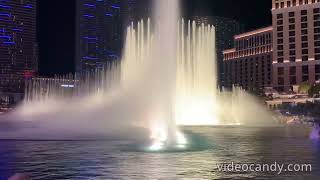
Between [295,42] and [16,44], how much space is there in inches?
3556

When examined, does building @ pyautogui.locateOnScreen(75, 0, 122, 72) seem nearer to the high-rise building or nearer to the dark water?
the high-rise building

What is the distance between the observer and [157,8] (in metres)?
23.7

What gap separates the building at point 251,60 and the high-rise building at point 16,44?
199 ft

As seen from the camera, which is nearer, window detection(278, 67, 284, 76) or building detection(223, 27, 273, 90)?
window detection(278, 67, 284, 76)

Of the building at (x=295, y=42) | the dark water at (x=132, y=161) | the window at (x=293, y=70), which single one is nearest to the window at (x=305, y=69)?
the building at (x=295, y=42)

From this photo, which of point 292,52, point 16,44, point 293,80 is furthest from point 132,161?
point 16,44

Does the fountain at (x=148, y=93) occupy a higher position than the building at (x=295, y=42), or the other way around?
the building at (x=295, y=42)

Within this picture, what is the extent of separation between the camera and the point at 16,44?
166125 millimetres

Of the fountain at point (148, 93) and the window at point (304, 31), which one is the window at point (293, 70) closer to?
the window at point (304, 31)

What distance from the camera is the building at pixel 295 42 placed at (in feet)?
383

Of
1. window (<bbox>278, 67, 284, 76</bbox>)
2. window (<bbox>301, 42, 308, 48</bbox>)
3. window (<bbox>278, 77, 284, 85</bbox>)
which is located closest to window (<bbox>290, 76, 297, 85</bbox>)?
window (<bbox>278, 77, 284, 85</bbox>)

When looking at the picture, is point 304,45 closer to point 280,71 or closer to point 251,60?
point 280,71

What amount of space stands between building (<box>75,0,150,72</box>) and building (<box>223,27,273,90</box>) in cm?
3678

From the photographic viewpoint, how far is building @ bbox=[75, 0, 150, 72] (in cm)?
12925
